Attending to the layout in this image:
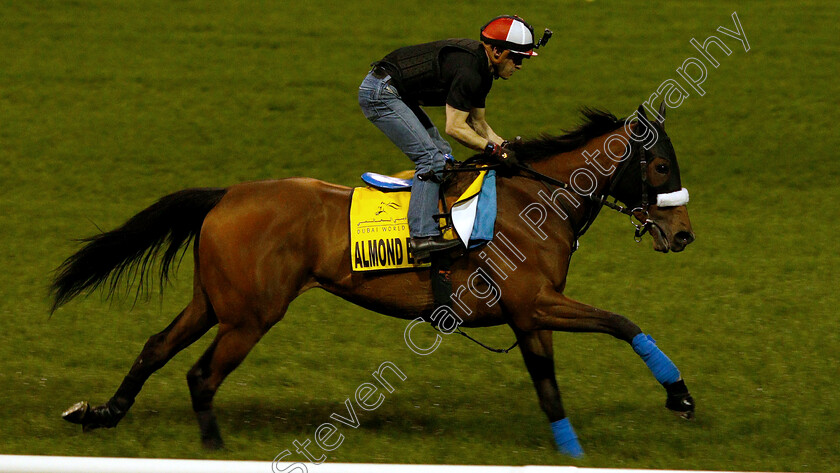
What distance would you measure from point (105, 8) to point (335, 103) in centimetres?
545

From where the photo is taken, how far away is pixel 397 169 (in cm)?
1235

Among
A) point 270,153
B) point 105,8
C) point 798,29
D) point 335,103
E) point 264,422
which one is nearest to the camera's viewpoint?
point 264,422

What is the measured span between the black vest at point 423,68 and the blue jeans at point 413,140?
7cm

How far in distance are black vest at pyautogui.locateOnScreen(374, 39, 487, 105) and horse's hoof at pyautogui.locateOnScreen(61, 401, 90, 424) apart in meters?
2.49

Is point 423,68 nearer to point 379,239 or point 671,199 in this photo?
point 379,239

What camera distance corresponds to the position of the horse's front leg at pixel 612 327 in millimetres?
5078

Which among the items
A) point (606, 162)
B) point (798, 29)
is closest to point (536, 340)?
point (606, 162)

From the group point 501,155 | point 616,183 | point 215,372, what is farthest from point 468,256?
point 215,372

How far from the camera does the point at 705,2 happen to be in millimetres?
16453

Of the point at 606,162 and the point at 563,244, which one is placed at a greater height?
the point at 606,162

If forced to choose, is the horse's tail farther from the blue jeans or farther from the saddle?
the blue jeans

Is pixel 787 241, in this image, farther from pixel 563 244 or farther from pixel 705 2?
pixel 705 2

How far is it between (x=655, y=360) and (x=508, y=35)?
1886 millimetres

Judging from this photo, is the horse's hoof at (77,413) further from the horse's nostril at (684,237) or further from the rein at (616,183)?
the horse's nostril at (684,237)
